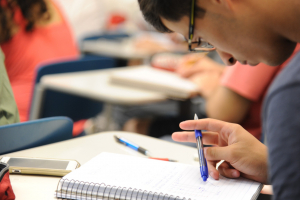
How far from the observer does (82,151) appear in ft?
3.19

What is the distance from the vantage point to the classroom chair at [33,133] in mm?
871

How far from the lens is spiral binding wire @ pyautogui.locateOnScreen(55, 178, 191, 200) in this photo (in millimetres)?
661

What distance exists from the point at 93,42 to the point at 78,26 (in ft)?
6.48

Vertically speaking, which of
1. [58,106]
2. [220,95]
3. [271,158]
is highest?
[271,158]

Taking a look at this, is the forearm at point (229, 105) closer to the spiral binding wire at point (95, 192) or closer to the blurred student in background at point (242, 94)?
the blurred student in background at point (242, 94)

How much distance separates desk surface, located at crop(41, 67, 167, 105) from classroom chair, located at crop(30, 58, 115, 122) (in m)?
0.04

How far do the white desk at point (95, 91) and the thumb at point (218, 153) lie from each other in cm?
92

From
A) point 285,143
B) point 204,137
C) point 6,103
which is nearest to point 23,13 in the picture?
point 6,103

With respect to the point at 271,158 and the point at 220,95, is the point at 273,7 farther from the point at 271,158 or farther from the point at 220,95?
the point at 220,95

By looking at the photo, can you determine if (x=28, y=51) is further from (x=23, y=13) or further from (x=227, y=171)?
(x=227, y=171)

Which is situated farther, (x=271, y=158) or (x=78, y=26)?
(x=78, y=26)

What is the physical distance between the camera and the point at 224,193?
679 millimetres

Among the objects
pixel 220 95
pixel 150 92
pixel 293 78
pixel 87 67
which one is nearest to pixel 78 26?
pixel 87 67

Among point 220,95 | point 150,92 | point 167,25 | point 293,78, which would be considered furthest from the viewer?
point 150,92
